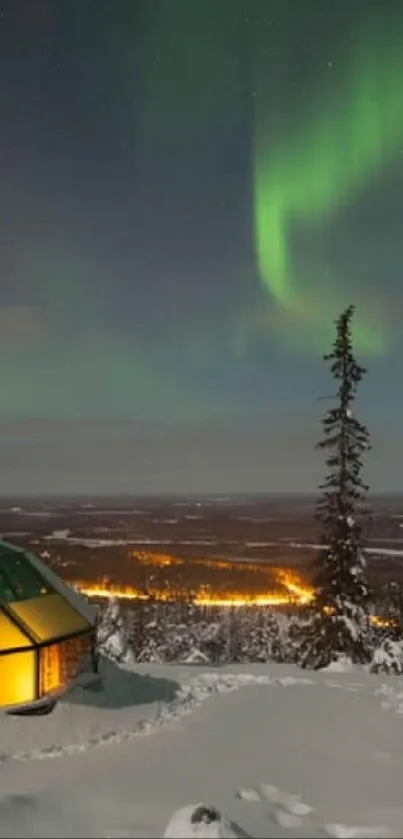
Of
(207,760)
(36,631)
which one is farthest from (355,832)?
(36,631)

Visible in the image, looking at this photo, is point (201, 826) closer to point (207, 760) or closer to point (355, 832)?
point (355, 832)

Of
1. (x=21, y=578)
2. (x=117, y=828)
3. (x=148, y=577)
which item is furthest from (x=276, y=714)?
(x=148, y=577)

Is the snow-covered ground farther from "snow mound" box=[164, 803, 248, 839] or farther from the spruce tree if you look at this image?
the spruce tree

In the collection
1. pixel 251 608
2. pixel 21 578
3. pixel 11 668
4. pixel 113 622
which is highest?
pixel 21 578

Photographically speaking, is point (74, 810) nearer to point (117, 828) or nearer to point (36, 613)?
point (117, 828)

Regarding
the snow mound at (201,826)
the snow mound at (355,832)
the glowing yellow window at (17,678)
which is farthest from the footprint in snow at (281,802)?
the glowing yellow window at (17,678)

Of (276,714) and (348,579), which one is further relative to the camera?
(348,579)

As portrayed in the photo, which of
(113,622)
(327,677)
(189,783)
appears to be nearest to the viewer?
(189,783)
